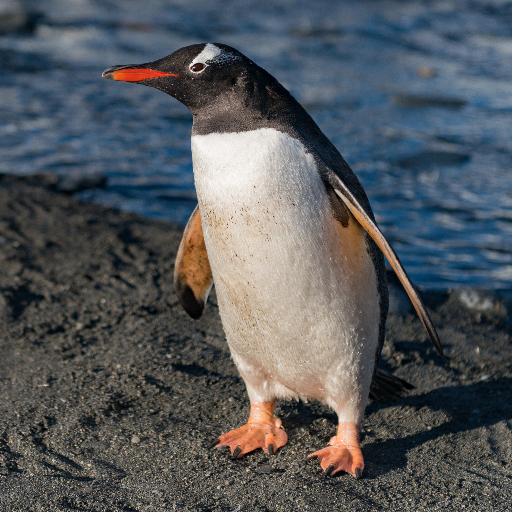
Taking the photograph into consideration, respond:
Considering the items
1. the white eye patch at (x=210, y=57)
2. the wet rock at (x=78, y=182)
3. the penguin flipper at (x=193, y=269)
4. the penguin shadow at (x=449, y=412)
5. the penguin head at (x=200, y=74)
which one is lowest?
the penguin shadow at (x=449, y=412)

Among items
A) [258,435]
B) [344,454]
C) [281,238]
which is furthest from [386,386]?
[281,238]

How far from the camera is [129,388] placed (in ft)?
11.3

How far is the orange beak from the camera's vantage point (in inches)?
110

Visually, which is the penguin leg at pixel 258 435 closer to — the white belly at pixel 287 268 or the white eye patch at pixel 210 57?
the white belly at pixel 287 268

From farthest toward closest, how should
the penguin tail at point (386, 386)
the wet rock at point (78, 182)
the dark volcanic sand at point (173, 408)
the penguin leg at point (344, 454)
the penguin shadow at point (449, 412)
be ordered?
the wet rock at point (78, 182)
the penguin tail at point (386, 386)
the penguin shadow at point (449, 412)
the penguin leg at point (344, 454)
the dark volcanic sand at point (173, 408)

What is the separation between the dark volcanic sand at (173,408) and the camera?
2674mm

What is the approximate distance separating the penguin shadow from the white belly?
224mm

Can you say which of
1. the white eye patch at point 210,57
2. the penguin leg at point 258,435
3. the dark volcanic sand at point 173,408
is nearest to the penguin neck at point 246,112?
the white eye patch at point 210,57

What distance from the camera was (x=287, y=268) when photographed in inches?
108

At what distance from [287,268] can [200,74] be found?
0.83m

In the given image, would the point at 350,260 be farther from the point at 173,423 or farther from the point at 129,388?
the point at 129,388

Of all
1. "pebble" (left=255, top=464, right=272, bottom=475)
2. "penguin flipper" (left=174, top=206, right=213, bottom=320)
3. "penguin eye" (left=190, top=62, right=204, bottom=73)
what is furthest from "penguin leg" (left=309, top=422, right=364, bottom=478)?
"penguin eye" (left=190, top=62, right=204, bottom=73)

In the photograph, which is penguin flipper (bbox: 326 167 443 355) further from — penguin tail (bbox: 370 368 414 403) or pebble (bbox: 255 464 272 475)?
pebble (bbox: 255 464 272 475)

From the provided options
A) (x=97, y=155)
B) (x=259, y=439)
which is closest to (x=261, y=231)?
(x=259, y=439)
